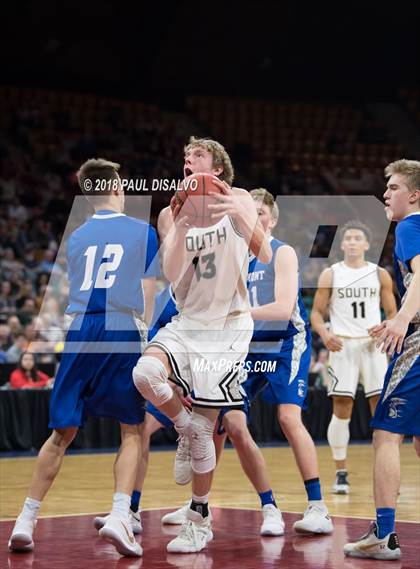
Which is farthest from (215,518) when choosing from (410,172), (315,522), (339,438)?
(410,172)

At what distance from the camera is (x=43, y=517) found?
23.3 feet

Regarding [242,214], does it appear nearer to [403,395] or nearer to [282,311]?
[282,311]

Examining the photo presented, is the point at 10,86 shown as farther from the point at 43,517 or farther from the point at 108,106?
the point at 43,517

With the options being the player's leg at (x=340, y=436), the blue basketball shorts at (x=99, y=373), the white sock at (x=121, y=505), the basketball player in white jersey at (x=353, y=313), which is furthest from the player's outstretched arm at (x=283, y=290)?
the player's leg at (x=340, y=436)

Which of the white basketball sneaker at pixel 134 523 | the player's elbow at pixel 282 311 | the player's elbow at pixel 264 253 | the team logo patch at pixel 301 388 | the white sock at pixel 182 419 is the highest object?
→ the player's elbow at pixel 264 253

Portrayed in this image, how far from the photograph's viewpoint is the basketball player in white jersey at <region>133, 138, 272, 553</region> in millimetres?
5582

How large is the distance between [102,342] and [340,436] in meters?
3.64

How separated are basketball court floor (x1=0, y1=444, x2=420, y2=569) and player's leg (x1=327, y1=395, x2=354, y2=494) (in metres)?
0.18

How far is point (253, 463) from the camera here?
646 cm

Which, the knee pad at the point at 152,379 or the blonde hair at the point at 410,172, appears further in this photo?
the blonde hair at the point at 410,172

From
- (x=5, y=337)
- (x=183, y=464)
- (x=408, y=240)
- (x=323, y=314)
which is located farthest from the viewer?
(x=5, y=337)

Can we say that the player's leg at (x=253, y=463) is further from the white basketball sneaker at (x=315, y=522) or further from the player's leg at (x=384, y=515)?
the player's leg at (x=384, y=515)

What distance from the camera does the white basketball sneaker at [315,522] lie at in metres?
6.35

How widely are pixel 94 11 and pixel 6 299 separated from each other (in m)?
10.3
